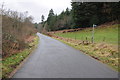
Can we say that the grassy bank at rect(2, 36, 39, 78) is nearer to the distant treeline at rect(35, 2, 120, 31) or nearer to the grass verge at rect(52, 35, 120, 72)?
the grass verge at rect(52, 35, 120, 72)

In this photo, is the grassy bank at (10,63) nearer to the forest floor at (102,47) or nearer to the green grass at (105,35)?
the forest floor at (102,47)

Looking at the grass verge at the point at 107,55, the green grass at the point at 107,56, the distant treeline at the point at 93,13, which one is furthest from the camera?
the distant treeline at the point at 93,13

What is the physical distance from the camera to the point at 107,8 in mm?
48969

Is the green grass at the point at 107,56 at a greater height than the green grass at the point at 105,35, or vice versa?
the green grass at the point at 105,35

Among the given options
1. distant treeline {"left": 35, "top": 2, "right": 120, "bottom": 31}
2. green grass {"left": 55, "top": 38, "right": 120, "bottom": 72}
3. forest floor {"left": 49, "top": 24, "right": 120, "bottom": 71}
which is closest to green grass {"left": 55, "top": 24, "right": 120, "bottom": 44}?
forest floor {"left": 49, "top": 24, "right": 120, "bottom": 71}

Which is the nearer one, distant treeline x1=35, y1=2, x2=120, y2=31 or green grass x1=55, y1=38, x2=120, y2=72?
green grass x1=55, y1=38, x2=120, y2=72

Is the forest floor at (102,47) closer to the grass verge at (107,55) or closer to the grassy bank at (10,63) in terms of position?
the grass verge at (107,55)

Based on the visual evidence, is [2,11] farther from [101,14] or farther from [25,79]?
[101,14]

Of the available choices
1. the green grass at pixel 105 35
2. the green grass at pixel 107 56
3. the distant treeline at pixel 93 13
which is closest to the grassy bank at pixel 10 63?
the green grass at pixel 107 56

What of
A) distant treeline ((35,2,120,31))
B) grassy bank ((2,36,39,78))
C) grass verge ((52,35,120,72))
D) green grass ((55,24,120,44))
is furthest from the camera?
distant treeline ((35,2,120,31))

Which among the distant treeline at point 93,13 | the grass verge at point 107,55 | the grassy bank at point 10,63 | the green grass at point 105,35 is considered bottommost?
the grassy bank at point 10,63

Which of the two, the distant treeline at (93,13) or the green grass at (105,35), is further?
the distant treeline at (93,13)

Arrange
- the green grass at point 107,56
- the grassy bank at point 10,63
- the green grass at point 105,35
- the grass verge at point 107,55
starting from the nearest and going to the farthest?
the grassy bank at point 10,63, the green grass at point 107,56, the grass verge at point 107,55, the green grass at point 105,35

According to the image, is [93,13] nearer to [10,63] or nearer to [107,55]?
[107,55]
